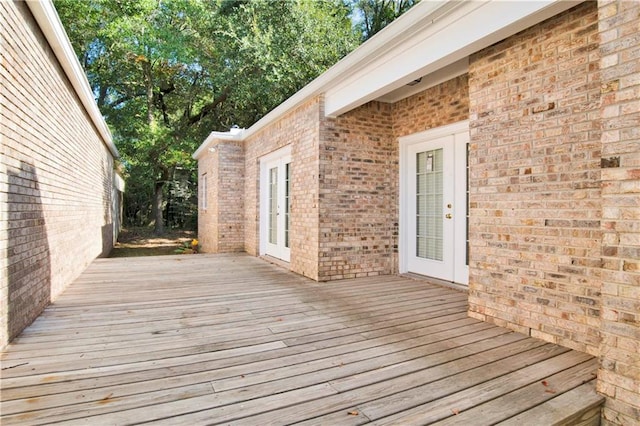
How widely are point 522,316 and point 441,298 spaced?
3.88 ft

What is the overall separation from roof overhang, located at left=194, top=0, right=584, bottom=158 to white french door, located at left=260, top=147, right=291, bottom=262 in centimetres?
209

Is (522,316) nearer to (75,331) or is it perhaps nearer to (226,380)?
(226,380)

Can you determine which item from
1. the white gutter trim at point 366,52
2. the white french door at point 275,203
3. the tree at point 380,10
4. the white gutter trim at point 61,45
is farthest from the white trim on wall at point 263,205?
the tree at point 380,10

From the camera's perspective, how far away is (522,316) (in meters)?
3.09

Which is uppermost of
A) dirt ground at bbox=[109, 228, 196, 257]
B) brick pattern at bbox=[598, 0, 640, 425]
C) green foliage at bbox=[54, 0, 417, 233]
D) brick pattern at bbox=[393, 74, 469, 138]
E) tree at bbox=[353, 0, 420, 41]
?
tree at bbox=[353, 0, 420, 41]

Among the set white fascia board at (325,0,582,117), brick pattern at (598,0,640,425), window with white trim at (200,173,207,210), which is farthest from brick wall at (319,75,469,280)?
window with white trim at (200,173,207,210)

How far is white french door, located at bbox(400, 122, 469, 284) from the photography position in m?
4.69

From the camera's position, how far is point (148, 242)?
14.0 meters

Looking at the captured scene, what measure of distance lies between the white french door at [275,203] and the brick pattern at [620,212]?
5.08m

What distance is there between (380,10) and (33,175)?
13.6 m

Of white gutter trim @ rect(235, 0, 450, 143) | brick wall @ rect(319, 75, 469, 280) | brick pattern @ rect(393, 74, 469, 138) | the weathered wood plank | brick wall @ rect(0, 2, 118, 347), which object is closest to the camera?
the weathered wood plank

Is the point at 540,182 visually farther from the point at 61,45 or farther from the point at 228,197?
the point at 228,197

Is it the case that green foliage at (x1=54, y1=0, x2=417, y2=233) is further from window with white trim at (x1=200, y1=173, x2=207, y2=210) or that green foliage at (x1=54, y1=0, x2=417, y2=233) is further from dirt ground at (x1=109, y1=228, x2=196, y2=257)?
window with white trim at (x1=200, y1=173, x2=207, y2=210)

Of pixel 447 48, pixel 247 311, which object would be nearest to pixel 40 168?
pixel 247 311
